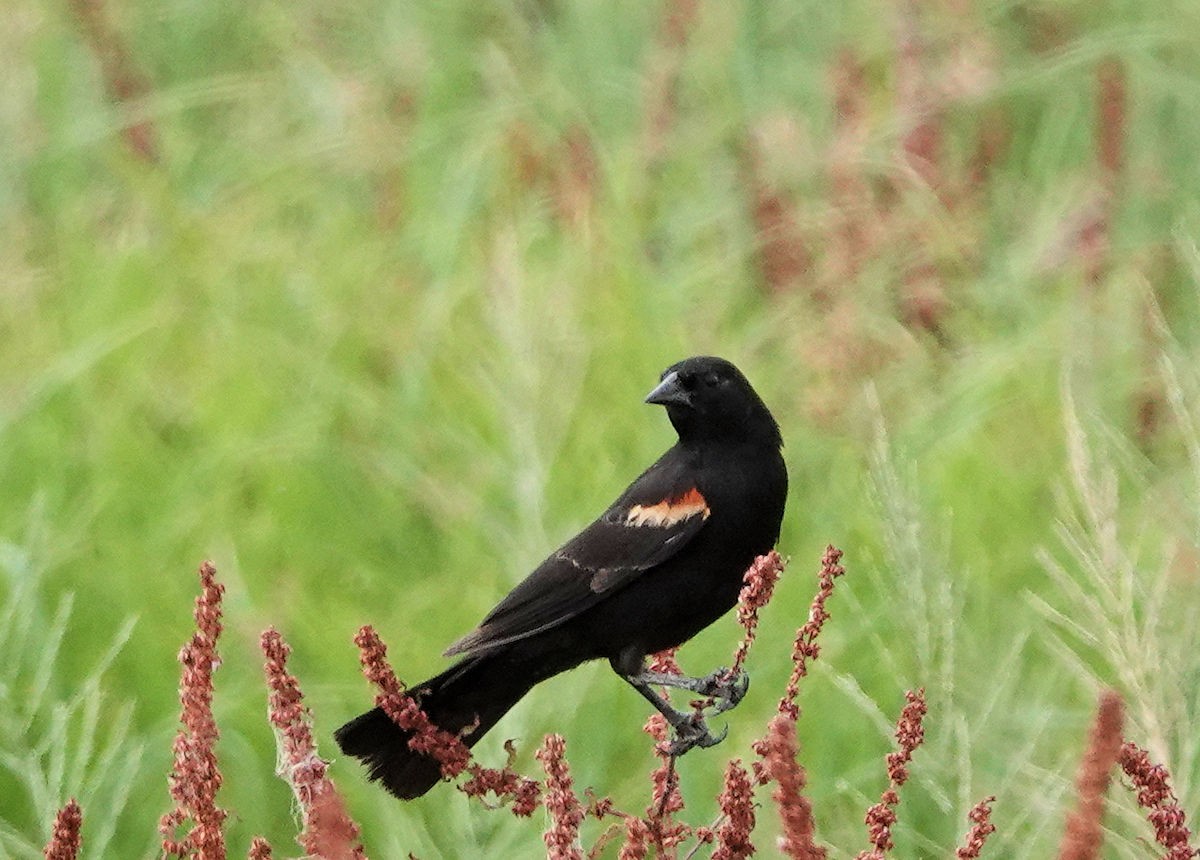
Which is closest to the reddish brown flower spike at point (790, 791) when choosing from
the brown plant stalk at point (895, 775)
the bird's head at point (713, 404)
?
the brown plant stalk at point (895, 775)

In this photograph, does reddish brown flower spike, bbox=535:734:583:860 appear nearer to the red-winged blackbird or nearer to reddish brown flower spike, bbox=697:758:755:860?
reddish brown flower spike, bbox=697:758:755:860

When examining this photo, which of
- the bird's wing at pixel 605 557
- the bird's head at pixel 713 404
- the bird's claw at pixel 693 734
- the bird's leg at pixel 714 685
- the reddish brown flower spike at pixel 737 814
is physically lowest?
the reddish brown flower spike at pixel 737 814

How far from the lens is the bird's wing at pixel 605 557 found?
245 cm

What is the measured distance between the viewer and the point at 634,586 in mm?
2490

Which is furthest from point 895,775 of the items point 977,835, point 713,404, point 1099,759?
point 713,404

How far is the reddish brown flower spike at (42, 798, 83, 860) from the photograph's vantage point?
160 cm

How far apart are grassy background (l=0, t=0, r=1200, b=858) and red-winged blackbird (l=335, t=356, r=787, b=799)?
7.4 inches

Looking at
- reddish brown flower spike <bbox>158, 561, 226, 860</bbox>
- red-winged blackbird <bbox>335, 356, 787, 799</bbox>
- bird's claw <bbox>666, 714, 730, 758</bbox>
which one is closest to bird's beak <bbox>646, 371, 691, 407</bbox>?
red-winged blackbird <bbox>335, 356, 787, 799</bbox>

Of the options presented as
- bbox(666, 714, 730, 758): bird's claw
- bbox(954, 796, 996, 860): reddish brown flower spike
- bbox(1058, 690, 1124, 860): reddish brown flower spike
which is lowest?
bbox(1058, 690, 1124, 860): reddish brown flower spike

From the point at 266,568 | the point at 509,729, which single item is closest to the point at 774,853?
the point at 509,729

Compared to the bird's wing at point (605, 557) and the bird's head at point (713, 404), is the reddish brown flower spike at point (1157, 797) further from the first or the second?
the bird's head at point (713, 404)

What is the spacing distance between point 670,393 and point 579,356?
0.83 metres

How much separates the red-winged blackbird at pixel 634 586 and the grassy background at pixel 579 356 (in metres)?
0.19

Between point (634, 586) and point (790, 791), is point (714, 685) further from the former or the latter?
point (790, 791)
